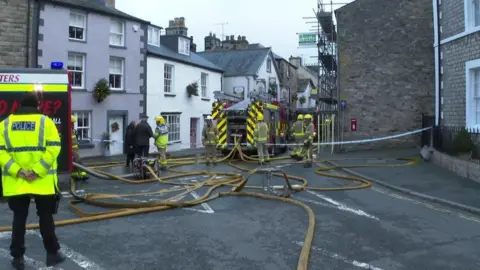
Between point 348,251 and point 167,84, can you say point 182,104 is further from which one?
point 348,251

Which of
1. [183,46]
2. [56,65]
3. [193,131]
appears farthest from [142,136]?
[183,46]

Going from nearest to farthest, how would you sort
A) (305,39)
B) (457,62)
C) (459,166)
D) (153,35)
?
(459,166), (457,62), (153,35), (305,39)

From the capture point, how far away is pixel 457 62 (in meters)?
14.5

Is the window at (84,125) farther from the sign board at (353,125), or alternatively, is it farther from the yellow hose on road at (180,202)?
the sign board at (353,125)

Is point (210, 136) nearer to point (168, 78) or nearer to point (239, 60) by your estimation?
point (168, 78)

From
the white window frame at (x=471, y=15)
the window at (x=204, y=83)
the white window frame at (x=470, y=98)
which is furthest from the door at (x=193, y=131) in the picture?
the white window frame at (x=471, y=15)

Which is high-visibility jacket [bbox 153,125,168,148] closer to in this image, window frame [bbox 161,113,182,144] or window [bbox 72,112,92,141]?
window [bbox 72,112,92,141]

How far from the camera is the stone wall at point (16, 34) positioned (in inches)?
675

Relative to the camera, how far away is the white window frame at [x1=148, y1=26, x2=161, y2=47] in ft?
79.0

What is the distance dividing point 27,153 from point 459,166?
34.1 ft

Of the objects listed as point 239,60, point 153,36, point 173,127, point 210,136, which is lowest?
point 210,136

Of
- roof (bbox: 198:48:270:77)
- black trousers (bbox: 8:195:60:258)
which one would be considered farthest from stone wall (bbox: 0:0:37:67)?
roof (bbox: 198:48:270:77)

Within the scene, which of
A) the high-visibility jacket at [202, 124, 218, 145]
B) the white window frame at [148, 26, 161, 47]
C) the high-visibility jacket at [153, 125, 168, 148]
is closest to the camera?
the high-visibility jacket at [153, 125, 168, 148]

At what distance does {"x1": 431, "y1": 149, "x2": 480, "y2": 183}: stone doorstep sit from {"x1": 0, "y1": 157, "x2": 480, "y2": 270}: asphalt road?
301 centimetres
